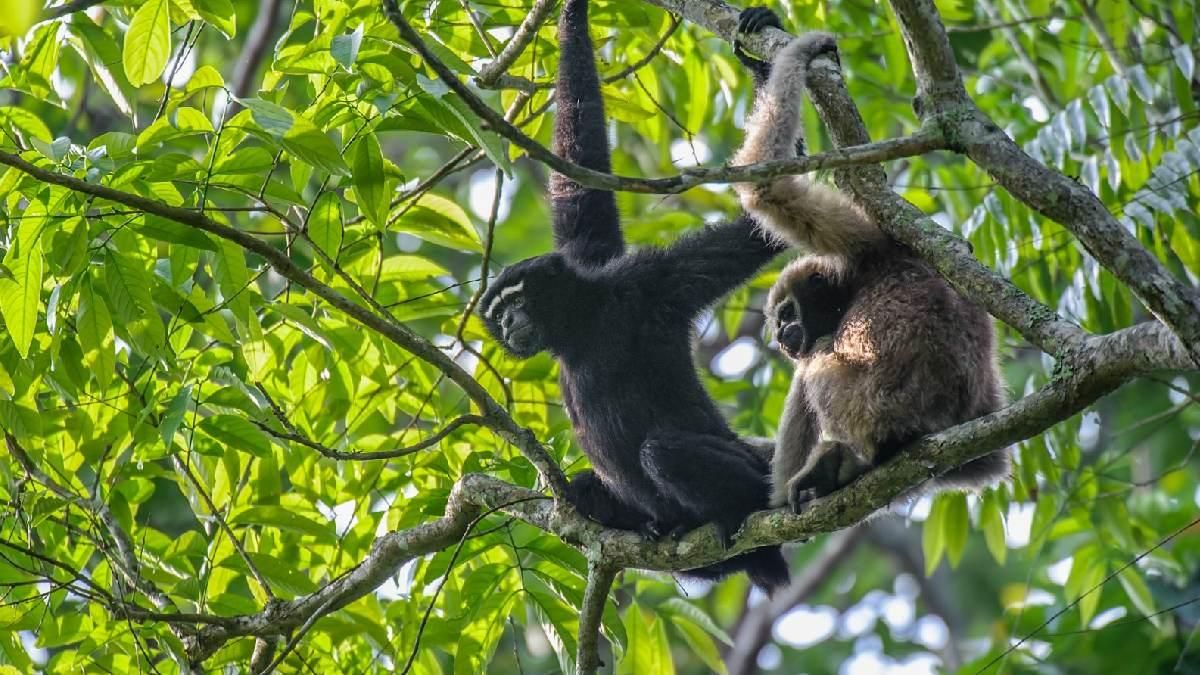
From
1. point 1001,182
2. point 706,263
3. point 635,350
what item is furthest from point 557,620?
point 1001,182

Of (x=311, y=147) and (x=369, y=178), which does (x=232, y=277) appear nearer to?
(x=369, y=178)

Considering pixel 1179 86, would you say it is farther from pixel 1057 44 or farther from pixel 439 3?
pixel 439 3

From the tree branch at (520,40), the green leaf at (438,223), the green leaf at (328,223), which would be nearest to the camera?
the green leaf at (328,223)

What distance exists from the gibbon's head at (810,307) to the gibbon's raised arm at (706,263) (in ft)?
0.66

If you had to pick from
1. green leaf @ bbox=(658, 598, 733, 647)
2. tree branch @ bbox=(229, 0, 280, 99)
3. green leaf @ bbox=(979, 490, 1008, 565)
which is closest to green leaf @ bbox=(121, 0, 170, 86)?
green leaf @ bbox=(658, 598, 733, 647)

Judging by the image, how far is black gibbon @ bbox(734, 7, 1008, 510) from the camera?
514 centimetres

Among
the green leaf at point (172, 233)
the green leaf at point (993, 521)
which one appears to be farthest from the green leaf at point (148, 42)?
the green leaf at point (993, 521)

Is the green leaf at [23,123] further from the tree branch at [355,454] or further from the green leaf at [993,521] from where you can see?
the green leaf at [993,521]

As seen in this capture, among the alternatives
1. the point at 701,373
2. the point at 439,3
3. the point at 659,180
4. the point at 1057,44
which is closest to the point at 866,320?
the point at 701,373

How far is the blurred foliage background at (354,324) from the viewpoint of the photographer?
15.4 feet

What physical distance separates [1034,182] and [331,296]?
2655 mm

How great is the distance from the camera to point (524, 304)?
673cm

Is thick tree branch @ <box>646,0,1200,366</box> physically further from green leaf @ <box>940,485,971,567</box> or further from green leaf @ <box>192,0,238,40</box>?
green leaf @ <box>940,485,971,567</box>

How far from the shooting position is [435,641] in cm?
597
